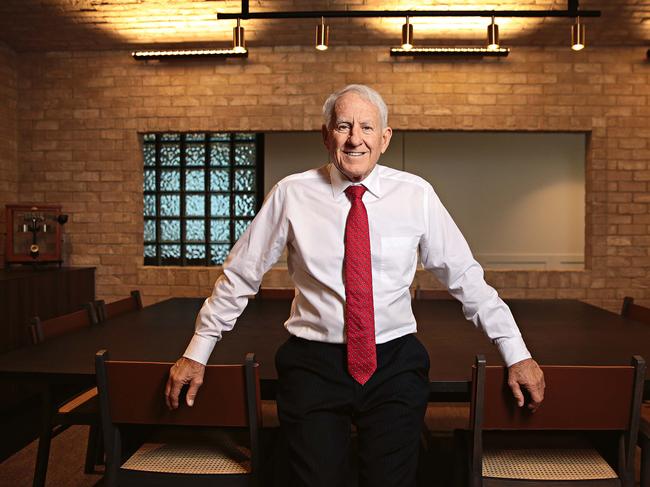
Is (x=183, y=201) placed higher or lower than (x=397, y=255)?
higher

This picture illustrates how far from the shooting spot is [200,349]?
5.65 ft

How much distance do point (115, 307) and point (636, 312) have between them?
9.65 feet

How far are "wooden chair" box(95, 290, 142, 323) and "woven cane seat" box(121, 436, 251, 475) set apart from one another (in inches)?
49.4

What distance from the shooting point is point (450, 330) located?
9.22ft

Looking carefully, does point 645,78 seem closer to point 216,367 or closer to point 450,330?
point 450,330

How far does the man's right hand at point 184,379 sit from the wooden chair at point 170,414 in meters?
0.03

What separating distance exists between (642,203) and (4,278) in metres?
5.77

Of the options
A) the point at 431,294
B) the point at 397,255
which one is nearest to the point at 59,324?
the point at 397,255

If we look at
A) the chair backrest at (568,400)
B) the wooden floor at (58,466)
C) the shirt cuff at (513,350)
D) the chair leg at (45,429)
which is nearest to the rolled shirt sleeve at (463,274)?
the shirt cuff at (513,350)

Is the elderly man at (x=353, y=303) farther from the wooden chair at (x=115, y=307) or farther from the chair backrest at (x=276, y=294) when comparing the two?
the chair backrest at (x=276, y=294)

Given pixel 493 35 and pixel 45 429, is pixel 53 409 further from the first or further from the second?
pixel 493 35

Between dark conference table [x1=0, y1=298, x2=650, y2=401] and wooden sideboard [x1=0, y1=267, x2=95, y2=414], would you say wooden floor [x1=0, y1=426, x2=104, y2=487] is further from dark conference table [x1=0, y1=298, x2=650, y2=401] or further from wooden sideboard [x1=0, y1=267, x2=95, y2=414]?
dark conference table [x1=0, y1=298, x2=650, y2=401]

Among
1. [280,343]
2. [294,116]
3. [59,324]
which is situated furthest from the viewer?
[294,116]

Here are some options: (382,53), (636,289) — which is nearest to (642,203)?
(636,289)
